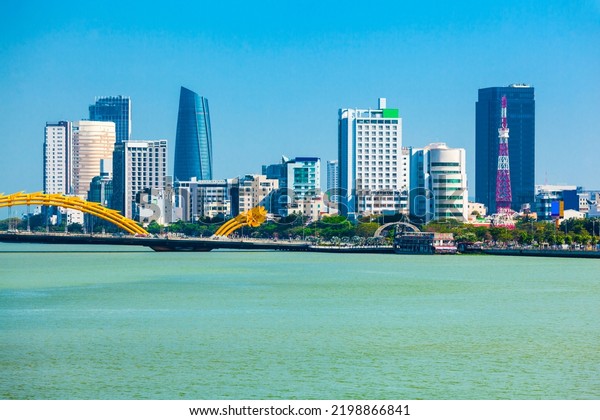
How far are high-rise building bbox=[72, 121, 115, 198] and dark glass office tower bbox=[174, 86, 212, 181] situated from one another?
16564 mm

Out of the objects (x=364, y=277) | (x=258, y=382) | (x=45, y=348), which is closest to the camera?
(x=258, y=382)

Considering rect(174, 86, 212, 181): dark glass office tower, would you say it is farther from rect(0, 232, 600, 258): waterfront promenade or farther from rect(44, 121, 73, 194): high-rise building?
rect(0, 232, 600, 258): waterfront promenade

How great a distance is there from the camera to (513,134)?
622ft

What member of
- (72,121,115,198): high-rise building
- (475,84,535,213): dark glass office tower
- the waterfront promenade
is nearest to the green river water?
the waterfront promenade

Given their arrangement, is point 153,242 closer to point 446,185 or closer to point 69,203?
point 69,203

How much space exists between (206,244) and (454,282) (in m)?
39.8

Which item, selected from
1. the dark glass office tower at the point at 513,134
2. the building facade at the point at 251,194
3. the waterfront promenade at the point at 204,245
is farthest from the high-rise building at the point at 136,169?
the waterfront promenade at the point at 204,245

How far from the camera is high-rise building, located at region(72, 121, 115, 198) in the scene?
19388cm

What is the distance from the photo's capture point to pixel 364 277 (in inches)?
1865

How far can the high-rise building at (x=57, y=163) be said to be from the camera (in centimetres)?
19612
